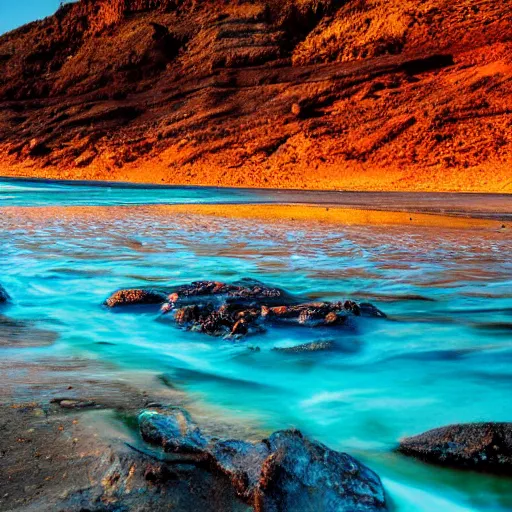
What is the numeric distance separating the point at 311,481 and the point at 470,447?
0.59 m

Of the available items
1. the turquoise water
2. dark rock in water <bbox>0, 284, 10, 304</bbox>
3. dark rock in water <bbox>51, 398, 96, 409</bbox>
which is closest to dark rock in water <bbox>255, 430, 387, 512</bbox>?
the turquoise water

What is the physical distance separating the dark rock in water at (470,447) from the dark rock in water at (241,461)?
1.85ft

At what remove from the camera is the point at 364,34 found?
3931 centimetres

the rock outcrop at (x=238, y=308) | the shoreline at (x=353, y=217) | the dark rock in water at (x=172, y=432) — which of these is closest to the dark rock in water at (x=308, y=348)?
the rock outcrop at (x=238, y=308)

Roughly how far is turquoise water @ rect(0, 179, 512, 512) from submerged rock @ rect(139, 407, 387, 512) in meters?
0.14

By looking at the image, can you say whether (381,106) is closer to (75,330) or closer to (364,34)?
(364,34)

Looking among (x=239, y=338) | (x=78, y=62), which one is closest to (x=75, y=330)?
(x=239, y=338)

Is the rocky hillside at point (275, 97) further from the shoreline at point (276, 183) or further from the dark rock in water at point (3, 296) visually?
the dark rock in water at point (3, 296)

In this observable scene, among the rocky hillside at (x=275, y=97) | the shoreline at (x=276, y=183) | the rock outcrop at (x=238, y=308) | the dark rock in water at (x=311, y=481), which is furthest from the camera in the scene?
the rocky hillside at (x=275, y=97)

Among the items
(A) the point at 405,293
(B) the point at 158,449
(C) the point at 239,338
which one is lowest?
(A) the point at 405,293

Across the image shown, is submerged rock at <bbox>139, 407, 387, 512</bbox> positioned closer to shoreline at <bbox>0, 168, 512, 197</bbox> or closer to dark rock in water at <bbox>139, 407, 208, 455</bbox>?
dark rock in water at <bbox>139, 407, 208, 455</bbox>

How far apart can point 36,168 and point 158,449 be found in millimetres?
44590

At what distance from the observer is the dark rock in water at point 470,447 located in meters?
1.93

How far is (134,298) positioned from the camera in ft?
14.8
